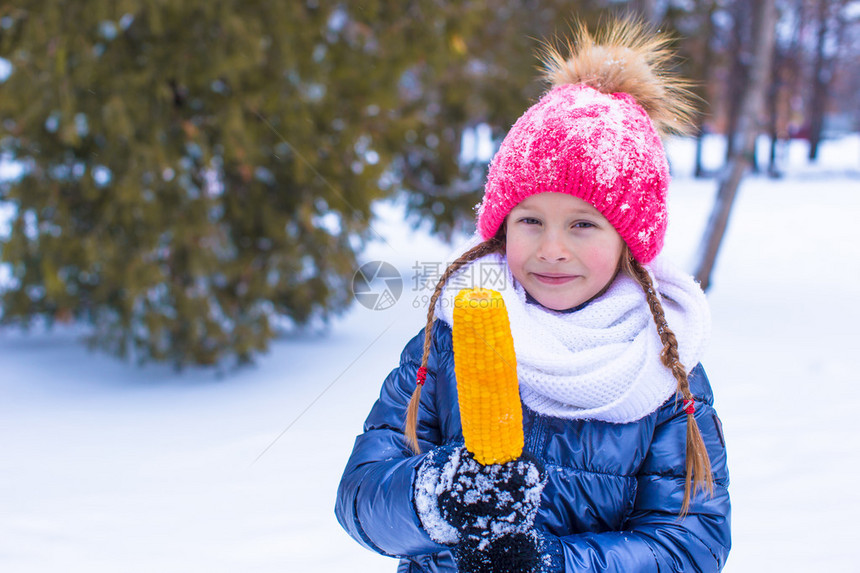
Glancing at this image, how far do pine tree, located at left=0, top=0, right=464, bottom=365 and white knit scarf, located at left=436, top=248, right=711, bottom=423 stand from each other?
3620 mm

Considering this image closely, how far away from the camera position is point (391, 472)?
1.31 m

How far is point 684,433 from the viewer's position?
4.47 feet

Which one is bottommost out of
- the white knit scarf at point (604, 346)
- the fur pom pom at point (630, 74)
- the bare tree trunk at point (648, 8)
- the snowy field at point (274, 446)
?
the snowy field at point (274, 446)

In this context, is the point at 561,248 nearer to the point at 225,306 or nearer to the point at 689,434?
the point at 689,434

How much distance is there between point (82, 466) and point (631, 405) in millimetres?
3457

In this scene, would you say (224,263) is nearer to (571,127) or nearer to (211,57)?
(211,57)

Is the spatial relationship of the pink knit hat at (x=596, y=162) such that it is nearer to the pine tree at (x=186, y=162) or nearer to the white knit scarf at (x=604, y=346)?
the white knit scarf at (x=604, y=346)

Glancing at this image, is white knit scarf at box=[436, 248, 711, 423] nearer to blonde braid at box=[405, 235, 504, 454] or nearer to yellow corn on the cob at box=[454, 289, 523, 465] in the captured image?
blonde braid at box=[405, 235, 504, 454]

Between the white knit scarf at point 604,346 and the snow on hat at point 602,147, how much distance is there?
12 centimetres

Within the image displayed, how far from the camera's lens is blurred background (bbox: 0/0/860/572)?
3.17 m

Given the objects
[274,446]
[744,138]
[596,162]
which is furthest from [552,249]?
[744,138]

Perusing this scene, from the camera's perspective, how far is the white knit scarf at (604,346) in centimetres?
133

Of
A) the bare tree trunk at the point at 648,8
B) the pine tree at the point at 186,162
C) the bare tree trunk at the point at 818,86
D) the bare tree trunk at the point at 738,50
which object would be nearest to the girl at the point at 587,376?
the pine tree at the point at 186,162

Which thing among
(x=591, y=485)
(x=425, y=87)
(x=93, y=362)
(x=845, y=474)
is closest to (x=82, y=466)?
(x=93, y=362)
